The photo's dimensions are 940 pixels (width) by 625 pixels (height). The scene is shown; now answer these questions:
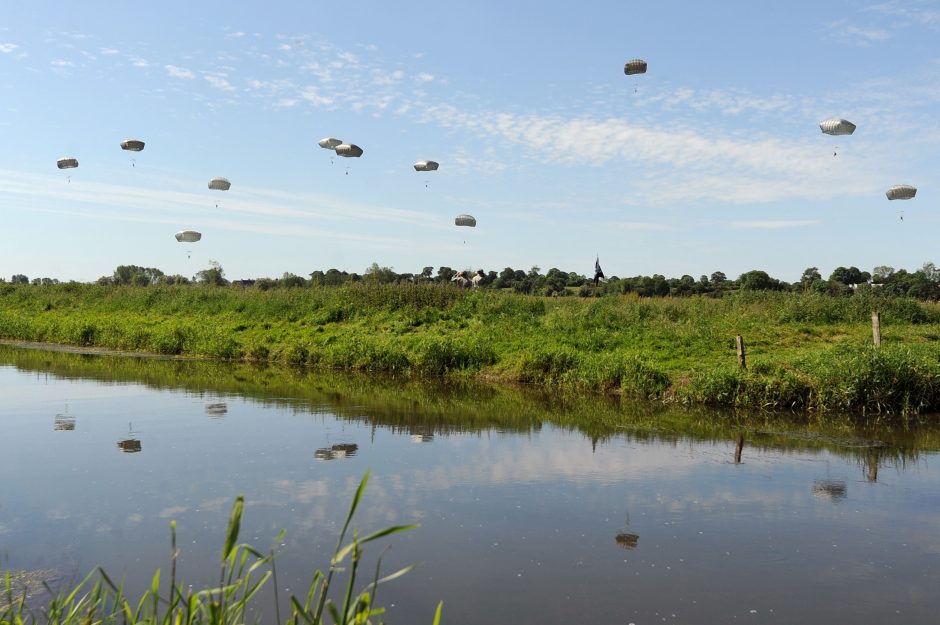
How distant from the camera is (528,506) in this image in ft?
35.3

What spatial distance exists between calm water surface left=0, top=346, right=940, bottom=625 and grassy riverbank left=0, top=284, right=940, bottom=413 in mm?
2125

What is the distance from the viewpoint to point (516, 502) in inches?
432

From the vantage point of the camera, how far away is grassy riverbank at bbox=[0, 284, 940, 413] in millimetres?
19344

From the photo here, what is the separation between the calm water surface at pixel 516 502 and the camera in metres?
7.83

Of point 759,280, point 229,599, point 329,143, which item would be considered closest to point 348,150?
point 329,143

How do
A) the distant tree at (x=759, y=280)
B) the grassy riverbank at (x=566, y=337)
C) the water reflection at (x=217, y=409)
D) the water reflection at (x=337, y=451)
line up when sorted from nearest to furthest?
1. the water reflection at (x=337, y=451)
2. the water reflection at (x=217, y=409)
3. the grassy riverbank at (x=566, y=337)
4. the distant tree at (x=759, y=280)

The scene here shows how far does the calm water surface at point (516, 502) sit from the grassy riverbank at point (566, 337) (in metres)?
2.12

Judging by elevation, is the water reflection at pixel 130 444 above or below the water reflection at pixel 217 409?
below

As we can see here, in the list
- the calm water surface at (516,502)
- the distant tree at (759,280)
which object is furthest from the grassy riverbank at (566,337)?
the distant tree at (759,280)

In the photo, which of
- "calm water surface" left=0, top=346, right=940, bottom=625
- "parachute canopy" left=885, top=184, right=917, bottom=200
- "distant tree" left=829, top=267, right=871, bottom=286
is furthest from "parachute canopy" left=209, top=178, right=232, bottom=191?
"distant tree" left=829, top=267, right=871, bottom=286

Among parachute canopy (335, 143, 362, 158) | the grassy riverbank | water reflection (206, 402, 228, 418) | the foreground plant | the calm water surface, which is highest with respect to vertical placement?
parachute canopy (335, 143, 362, 158)

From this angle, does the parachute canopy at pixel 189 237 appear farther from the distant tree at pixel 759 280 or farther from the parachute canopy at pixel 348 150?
the distant tree at pixel 759 280

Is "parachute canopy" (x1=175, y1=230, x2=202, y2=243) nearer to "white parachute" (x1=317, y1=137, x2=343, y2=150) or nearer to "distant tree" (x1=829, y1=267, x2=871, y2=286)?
"white parachute" (x1=317, y1=137, x2=343, y2=150)

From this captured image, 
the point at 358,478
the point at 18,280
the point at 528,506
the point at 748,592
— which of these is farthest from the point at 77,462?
the point at 18,280
